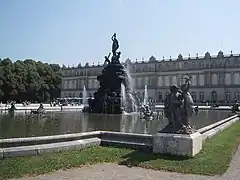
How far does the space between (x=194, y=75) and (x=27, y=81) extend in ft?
170

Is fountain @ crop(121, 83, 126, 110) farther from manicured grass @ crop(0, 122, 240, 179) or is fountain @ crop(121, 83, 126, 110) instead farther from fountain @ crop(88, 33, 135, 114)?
manicured grass @ crop(0, 122, 240, 179)

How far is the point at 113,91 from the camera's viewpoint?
33.6 metres

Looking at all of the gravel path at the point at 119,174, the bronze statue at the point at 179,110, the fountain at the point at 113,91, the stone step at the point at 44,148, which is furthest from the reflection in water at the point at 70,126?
the fountain at the point at 113,91

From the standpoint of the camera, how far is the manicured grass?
765 cm

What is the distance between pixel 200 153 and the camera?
9641mm

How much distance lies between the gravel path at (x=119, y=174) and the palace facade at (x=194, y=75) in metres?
84.3

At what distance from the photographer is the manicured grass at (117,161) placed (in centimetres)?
765

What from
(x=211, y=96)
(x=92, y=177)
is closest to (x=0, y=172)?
(x=92, y=177)

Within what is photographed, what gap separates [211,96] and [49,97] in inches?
1831

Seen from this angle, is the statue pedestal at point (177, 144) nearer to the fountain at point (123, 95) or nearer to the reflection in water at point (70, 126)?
the reflection in water at point (70, 126)

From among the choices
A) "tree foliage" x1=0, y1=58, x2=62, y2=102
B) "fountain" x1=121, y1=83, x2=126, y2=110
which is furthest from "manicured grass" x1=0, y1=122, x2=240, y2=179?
"tree foliage" x1=0, y1=58, x2=62, y2=102

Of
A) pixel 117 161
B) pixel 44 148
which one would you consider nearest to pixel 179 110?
pixel 117 161

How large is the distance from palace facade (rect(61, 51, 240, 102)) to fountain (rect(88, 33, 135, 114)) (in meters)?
57.2

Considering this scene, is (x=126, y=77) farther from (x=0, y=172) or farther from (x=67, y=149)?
(x=0, y=172)
